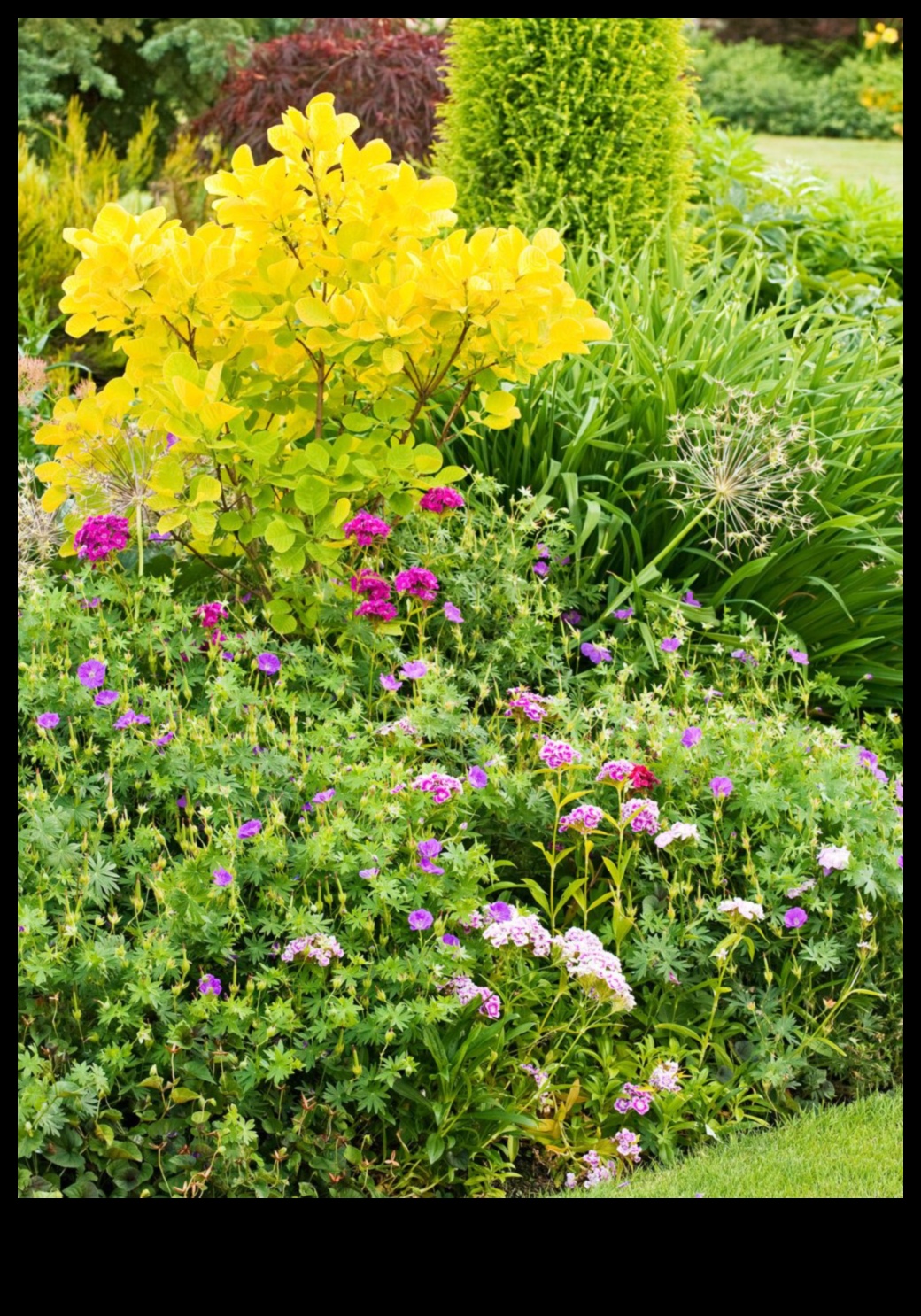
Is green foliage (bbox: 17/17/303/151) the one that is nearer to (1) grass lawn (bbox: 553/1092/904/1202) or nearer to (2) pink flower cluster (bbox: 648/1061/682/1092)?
(2) pink flower cluster (bbox: 648/1061/682/1092)

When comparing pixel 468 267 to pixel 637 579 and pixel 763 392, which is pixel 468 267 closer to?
pixel 637 579

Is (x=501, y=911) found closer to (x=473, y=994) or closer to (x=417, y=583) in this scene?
(x=473, y=994)

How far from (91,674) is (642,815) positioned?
4.26 feet

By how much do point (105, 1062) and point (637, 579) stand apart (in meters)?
2.19

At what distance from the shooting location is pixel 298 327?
339 cm

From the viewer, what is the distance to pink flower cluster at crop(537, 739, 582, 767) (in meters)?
2.87

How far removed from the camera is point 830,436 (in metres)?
4.43

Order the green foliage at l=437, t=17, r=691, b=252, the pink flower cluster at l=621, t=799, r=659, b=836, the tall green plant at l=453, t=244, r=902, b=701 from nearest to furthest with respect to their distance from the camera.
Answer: the pink flower cluster at l=621, t=799, r=659, b=836 < the tall green plant at l=453, t=244, r=902, b=701 < the green foliage at l=437, t=17, r=691, b=252

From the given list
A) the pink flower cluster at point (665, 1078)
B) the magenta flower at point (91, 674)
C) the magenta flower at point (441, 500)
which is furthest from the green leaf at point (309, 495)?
the pink flower cluster at point (665, 1078)

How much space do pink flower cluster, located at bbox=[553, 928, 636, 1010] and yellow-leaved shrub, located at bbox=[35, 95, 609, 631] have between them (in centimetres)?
120

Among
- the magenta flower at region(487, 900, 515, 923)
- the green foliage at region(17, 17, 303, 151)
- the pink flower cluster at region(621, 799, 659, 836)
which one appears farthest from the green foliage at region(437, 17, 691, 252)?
the green foliage at region(17, 17, 303, 151)

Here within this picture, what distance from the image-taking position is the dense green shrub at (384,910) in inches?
92.0

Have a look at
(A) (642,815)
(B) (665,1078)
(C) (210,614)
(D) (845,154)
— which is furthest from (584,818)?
(D) (845,154)
